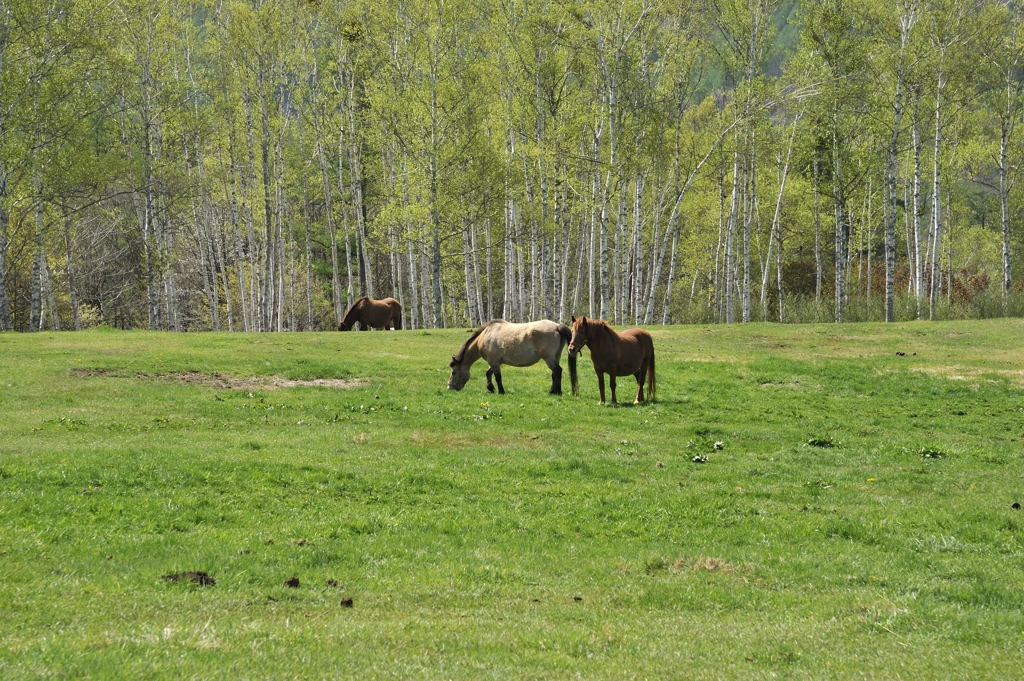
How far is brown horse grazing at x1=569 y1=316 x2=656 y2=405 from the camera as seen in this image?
72.4 ft

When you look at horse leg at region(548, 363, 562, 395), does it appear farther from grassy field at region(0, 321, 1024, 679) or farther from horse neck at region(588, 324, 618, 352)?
horse neck at region(588, 324, 618, 352)

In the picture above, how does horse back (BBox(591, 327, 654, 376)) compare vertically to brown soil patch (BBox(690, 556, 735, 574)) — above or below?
above

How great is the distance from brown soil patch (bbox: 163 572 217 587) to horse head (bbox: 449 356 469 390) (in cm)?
1562

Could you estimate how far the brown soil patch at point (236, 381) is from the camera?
952 inches

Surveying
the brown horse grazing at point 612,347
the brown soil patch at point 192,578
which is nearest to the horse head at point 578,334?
the brown horse grazing at point 612,347

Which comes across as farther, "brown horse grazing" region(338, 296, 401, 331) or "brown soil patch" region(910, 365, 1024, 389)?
"brown horse grazing" region(338, 296, 401, 331)

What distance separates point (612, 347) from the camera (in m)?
22.3

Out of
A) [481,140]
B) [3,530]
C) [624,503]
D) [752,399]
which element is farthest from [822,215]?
[3,530]

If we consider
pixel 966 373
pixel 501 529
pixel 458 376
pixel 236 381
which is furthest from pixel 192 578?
pixel 966 373

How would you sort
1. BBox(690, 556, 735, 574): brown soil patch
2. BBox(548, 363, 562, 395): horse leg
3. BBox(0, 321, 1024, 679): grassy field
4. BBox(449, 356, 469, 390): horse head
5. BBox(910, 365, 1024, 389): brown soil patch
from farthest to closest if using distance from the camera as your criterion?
1. BBox(910, 365, 1024, 389): brown soil patch
2. BBox(449, 356, 469, 390): horse head
3. BBox(548, 363, 562, 395): horse leg
4. BBox(690, 556, 735, 574): brown soil patch
5. BBox(0, 321, 1024, 679): grassy field

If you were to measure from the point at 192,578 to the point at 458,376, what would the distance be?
52.2ft

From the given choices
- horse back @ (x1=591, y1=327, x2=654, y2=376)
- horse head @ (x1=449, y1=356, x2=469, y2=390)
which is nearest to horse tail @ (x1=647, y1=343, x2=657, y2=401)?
horse back @ (x1=591, y1=327, x2=654, y2=376)

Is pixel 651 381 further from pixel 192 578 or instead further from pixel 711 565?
pixel 192 578

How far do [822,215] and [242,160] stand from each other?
46.0m
